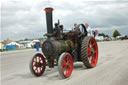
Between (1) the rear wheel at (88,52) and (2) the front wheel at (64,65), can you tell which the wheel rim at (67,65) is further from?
(1) the rear wheel at (88,52)

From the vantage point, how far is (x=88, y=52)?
21.8 ft

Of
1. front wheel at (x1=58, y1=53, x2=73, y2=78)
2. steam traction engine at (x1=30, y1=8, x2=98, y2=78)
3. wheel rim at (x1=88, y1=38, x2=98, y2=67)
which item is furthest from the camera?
wheel rim at (x1=88, y1=38, x2=98, y2=67)

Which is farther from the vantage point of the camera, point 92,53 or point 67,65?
point 92,53

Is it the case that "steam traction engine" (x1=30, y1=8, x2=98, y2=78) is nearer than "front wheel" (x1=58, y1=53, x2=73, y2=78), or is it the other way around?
"front wheel" (x1=58, y1=53, x2=73, y2=78)

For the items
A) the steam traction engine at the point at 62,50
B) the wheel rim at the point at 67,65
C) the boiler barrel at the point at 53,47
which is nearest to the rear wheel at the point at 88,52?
the steam traction engine at the point at 62,50

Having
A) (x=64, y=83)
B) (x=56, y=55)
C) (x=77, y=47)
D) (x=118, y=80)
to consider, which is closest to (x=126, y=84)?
(x=118, y=80)

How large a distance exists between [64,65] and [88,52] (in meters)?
1.82

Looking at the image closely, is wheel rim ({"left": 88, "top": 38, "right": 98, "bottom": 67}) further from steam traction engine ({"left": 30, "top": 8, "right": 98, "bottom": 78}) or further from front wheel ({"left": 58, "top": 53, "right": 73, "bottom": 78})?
front wheel ({"left": 58, "top": 53, "right": 73, "bottom": 78})

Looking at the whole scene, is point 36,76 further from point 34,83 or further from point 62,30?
point 62,30

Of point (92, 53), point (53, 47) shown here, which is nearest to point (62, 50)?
point (53, 47)

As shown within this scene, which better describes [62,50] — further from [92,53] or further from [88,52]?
[92,53]

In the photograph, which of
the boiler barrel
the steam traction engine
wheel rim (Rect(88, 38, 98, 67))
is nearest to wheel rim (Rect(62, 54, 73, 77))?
the steam traction engine

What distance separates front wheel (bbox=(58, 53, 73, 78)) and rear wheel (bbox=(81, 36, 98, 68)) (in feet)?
3.11

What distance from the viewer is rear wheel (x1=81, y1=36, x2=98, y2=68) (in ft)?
20.2
